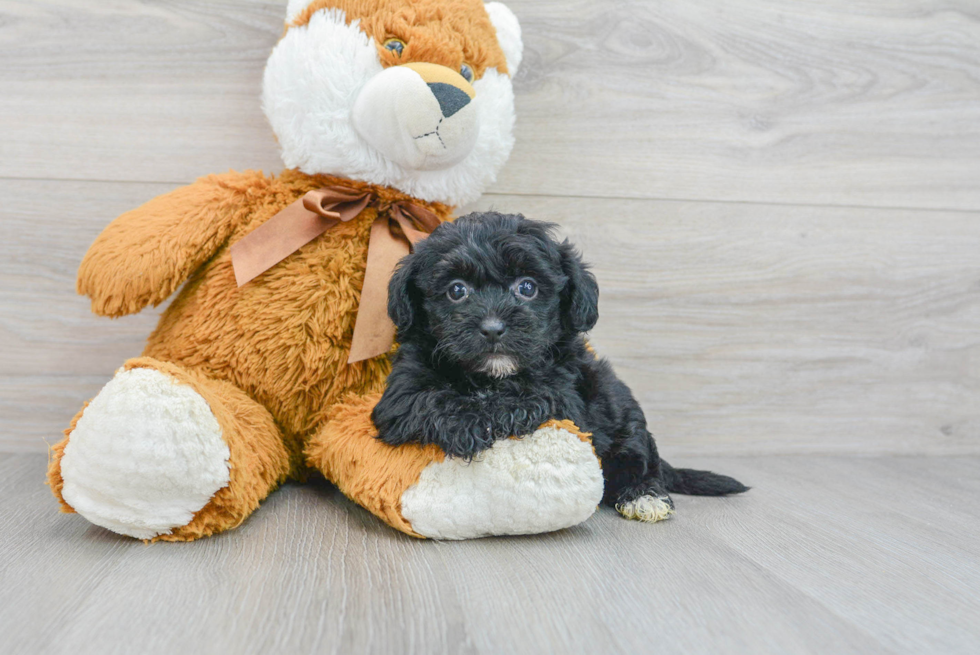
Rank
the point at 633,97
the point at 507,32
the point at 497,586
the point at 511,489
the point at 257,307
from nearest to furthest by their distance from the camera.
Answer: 1. the point at 497,586
2. the point at 511,489
3. the point at 257,307
4. the point at 507,32
5. the point at 633,97

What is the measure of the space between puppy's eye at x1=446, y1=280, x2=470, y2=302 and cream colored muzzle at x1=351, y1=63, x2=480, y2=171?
268 mm

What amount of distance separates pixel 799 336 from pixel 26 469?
1.72 metres

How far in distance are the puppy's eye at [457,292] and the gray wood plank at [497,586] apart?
0.36 m

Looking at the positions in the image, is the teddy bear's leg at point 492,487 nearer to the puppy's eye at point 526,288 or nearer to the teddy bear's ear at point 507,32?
the puppy's eye at point 526,288

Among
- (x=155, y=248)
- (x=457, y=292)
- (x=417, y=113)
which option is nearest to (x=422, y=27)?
(x=417, y=113)

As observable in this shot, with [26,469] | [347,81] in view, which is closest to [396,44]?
[347,81]

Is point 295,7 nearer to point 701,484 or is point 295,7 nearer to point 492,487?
point 492,487

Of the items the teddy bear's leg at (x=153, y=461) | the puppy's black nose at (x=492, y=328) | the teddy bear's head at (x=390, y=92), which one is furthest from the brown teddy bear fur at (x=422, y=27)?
the teddy bear's leg at (x=153, y=461)

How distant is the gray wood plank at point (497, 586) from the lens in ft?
2.52

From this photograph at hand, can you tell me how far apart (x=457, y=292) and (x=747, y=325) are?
0.92 m

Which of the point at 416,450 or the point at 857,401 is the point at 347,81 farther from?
the point at 857,401

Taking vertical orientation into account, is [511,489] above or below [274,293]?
below

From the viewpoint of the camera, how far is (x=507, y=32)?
1.34m

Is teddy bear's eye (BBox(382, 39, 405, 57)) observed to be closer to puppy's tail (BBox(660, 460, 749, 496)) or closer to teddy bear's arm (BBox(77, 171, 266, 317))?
teddy bear's arm (BBox(77, 171, 266, 317))
